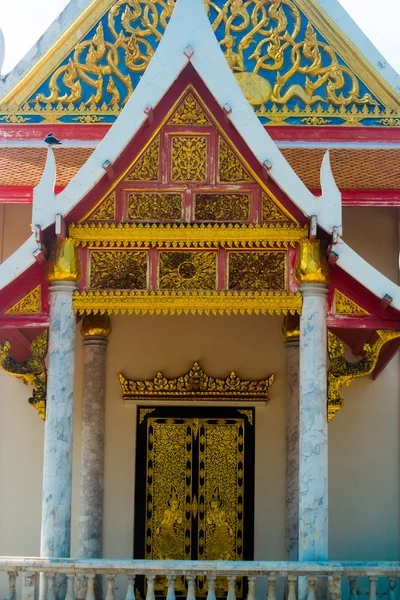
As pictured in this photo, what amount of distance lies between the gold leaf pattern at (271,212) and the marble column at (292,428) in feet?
7.81

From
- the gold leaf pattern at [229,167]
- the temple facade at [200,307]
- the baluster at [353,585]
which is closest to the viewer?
the baluster at [353,585]

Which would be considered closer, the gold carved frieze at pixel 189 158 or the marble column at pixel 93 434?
the gold carved frieze at pixel 189 158

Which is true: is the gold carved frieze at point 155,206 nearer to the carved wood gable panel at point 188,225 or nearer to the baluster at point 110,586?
the carved wood gable panel at point 188,225

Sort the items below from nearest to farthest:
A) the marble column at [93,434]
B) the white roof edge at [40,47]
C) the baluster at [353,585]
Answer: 1. the baluster at [353,585]
2. the marble column at [93,434]
3. the white roof edge at [40,47]

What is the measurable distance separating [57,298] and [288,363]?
3.36 meters

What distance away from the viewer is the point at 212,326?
12.3 metres

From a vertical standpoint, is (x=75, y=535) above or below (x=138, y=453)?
below

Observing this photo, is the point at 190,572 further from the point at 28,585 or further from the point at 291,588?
the point at 28,585

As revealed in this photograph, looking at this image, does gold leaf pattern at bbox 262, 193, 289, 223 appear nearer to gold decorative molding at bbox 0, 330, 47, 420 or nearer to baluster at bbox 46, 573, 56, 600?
gold decorative molding at bbox 0, 330, 47, 420

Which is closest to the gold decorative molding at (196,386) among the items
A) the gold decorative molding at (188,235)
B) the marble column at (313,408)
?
the marble column at (313,408)

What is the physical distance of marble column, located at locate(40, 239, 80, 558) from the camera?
917 cm

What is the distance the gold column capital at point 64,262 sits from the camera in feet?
31.2

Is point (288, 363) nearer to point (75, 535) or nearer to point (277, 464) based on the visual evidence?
point (277, 464)

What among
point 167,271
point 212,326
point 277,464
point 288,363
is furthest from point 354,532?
point 167,271
